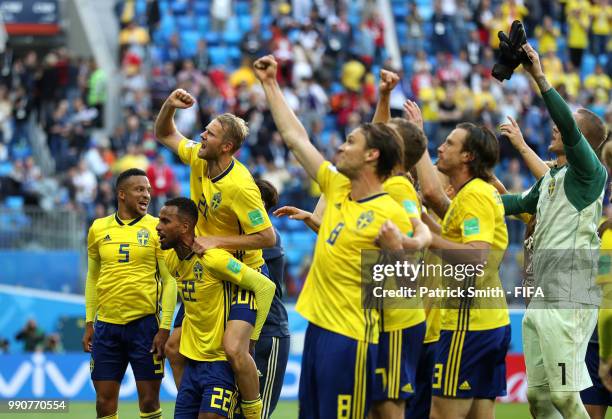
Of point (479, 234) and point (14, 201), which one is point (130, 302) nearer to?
point (479, 234)

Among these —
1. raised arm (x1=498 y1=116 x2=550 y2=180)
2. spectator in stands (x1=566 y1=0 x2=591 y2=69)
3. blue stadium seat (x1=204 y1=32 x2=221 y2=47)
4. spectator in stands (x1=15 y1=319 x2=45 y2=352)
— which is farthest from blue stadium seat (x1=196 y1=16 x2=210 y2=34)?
raised arm (x1=498 y1=116 x2=550 y2=180)

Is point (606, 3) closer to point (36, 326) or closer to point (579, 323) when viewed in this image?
point (36, 326)

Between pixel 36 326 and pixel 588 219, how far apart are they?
401 inches

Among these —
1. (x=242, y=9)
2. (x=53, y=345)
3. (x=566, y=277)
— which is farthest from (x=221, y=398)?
(x=242, y=9)

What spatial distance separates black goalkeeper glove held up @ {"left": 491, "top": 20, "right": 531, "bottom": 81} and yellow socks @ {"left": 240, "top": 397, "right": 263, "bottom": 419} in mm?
2921

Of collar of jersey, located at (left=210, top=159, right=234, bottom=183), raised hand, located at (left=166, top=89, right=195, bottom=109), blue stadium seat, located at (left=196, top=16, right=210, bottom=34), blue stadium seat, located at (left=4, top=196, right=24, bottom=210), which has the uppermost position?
blue stadium seat, located at (left=196, top=16, right=210, bottom=34)

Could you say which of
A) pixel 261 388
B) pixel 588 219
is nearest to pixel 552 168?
pixel 588 219

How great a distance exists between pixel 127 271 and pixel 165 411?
15.0ft

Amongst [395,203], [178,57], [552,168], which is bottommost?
[395,203]

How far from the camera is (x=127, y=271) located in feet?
32.7

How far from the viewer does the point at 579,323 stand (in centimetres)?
830

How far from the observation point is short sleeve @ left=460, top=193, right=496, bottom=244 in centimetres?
772

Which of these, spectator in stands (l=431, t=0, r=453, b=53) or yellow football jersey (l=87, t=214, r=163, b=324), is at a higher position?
spectator in stands (l=431, t=0, r=453, b=53)

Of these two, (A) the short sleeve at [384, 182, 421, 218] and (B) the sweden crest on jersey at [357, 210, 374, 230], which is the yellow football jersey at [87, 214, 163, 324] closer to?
(A) the short sleeve at [384, 182, 421, 218]
